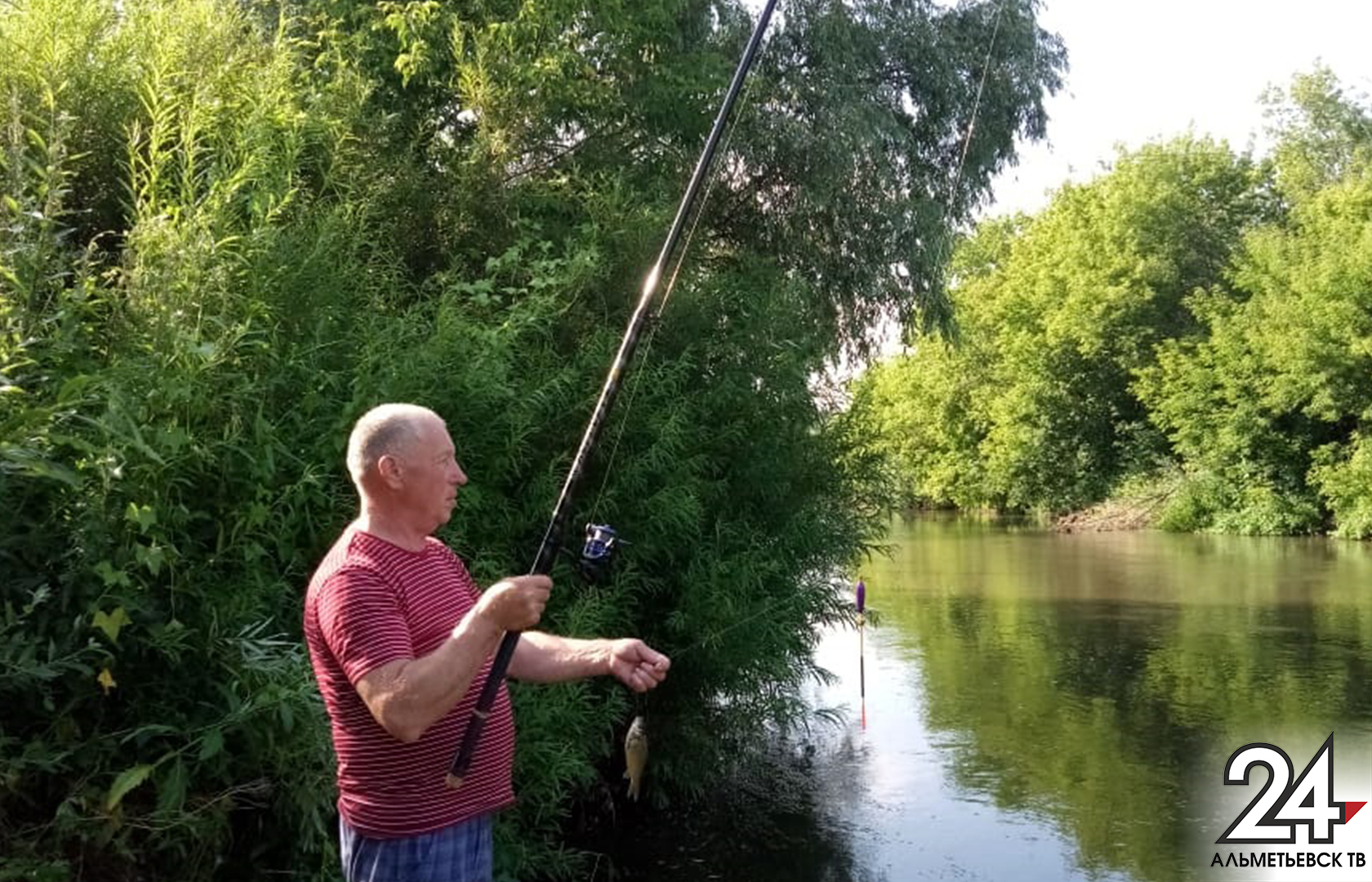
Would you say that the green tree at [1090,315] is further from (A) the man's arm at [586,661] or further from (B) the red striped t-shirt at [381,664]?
(B) the red striped t-shirt at [381,664]

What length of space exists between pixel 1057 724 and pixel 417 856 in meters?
8.89

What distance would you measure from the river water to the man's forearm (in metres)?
4.77

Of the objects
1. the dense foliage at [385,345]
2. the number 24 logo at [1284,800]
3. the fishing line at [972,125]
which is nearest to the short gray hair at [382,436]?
the dense foliage at [385,345]

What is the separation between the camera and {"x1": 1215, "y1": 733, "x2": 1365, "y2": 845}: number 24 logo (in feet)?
25.5

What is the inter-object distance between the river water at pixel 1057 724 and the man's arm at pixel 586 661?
477cm

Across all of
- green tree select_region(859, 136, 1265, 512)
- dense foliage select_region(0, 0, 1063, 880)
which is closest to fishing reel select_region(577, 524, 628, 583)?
dense foliage select_region(0, 0, 1063, 880)

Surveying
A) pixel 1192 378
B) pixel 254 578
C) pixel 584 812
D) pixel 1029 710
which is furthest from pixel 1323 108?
pixel 254 578

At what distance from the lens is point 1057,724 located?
34.3 feet

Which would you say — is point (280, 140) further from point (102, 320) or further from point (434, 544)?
point (434, 544)

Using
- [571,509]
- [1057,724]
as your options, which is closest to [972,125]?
[1057,724]

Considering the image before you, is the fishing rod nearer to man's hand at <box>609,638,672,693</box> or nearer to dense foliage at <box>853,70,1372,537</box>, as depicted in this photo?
man's hand at <box>609,638,672,693</box>

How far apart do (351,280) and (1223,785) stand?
6.72 metres

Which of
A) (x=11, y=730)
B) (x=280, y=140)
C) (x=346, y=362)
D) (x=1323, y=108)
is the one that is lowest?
(x=11, y=730)

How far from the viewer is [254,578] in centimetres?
461
